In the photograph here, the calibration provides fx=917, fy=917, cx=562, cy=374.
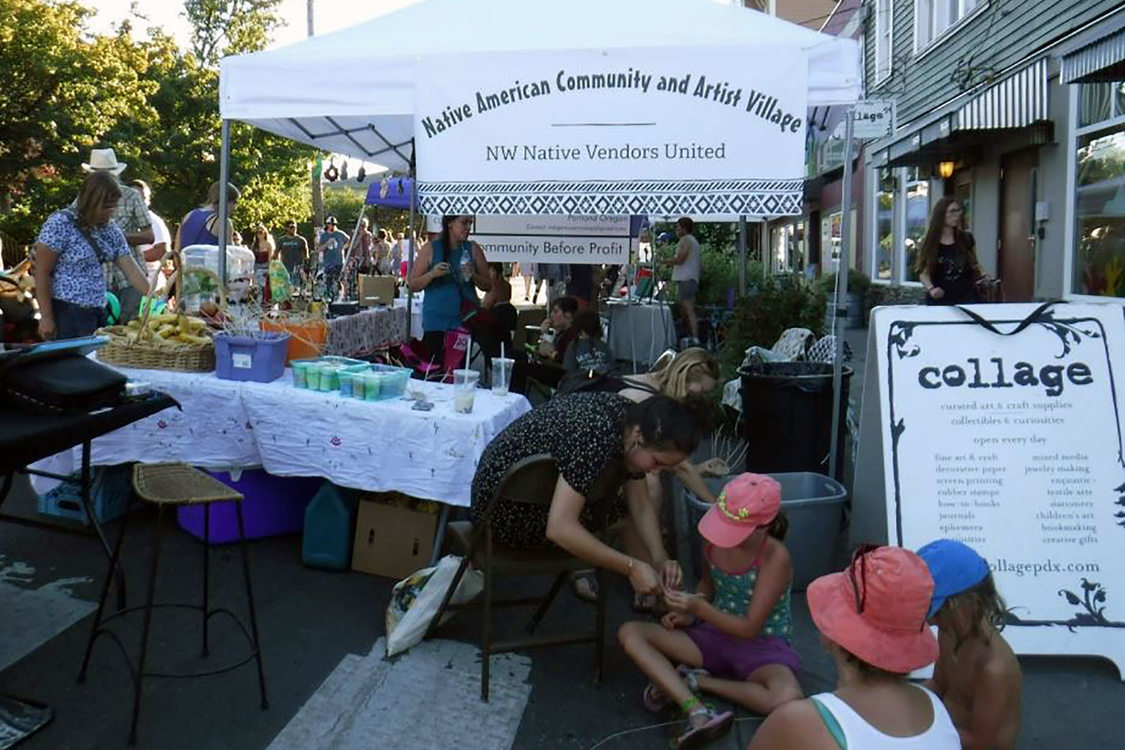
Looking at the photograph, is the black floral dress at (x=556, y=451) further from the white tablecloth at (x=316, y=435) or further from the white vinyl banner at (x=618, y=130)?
the white vinyl banner at (x=618, y=130)

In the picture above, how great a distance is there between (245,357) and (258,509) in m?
0.78

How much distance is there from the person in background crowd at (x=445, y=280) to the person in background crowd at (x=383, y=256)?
38.9 feet

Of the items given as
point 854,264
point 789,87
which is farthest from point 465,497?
point 854,264

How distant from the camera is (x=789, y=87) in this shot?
4414 millimetres

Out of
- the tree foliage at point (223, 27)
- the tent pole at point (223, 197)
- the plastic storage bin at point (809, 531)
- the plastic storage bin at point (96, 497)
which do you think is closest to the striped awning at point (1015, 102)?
the plastic storage bin at point (809, 531)

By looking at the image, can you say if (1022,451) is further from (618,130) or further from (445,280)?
(445,280)

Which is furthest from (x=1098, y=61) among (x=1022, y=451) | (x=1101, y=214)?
(x=1022, y=451)

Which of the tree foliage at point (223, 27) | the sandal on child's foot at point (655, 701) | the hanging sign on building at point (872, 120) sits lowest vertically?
the sandal on child's foot at point (655, 701)

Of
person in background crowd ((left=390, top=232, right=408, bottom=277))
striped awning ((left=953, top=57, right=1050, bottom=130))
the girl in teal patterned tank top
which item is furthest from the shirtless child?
person in background crowd ((left=390, top=232, right=408, bottom=277))

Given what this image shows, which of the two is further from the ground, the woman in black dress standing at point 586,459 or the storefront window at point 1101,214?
the storefront window at point 1101,214

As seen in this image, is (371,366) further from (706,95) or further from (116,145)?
(116,145)

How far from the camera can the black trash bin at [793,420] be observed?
16.4 ft

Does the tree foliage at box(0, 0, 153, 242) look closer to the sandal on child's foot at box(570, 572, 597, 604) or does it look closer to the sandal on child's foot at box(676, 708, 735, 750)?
the sandal on child's foot at box(570, 572, 597, 604)

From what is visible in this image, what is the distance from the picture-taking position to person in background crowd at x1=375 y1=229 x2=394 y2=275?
742 inches
